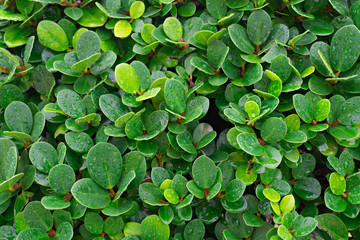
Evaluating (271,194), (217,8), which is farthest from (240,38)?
(271,194)

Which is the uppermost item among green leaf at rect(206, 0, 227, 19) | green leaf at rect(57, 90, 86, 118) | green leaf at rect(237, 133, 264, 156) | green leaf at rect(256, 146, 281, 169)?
green leaf at rect(206, 0, 227, 19)

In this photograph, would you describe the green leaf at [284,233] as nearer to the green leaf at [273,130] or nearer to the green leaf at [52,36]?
the green leaf at [273,130]

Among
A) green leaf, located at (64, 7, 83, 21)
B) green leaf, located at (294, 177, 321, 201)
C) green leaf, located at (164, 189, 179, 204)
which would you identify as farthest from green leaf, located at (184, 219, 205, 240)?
green leaf, located at (64, 7, 83, 21)

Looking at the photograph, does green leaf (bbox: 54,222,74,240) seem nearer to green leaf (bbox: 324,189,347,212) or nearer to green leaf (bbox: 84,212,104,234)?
green leaf (bbox: 84,212,104,234)

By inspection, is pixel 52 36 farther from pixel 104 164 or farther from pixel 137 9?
pixel 104 164

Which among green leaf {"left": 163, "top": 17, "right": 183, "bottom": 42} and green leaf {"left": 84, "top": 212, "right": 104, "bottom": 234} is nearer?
green leaf {"left": 84, "top": 212, "right": 104, "bottom": 234}

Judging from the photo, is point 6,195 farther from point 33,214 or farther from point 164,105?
point 164,105

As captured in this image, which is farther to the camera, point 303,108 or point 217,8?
point 217,8
